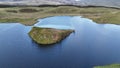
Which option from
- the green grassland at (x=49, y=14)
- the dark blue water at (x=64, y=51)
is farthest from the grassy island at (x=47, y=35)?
the green grassland at (x=49, y=14)

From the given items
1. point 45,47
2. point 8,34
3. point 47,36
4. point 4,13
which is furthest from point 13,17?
point 45,47

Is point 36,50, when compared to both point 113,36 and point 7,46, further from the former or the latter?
point 113,36

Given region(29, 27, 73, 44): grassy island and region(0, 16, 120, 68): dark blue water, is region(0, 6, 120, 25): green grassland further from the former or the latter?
region(0, 16, 120, 68): dark blue water

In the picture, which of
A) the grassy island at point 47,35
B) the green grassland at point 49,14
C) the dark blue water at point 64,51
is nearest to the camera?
the dark blue water at point 64,51

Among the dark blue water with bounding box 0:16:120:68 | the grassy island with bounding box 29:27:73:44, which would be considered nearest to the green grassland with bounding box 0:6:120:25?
the grassy island with bounding box 29:27:73:44

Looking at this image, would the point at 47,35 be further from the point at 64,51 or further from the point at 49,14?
the point at 49,14

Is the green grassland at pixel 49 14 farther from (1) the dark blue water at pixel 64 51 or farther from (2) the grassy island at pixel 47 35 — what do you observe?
(1) the dark blue water at pixel 64 51
